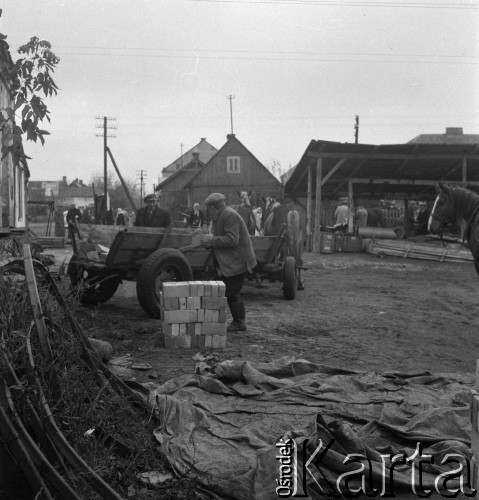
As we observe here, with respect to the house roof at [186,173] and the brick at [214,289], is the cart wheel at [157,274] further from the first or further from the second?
the house roof at [186,173]

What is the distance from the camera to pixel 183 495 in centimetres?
314

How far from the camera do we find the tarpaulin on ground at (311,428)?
3289mm

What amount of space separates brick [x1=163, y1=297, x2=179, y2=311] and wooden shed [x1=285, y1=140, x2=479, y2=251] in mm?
13872

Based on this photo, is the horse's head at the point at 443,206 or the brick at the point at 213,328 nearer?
the brick at the point at 213,328

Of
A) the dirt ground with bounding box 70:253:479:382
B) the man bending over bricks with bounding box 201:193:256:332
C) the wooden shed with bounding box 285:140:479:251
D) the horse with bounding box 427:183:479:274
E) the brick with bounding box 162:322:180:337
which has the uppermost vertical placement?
the wooden shed with bounding box 285:140:479:251

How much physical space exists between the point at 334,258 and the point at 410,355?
12.6 meters

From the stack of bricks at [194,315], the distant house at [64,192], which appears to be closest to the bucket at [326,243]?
the stack of bricks at [194,315]

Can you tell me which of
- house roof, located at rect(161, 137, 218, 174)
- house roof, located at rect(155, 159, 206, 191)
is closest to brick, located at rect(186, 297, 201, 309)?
house roof, located at rect(155, 159, 206, 191)

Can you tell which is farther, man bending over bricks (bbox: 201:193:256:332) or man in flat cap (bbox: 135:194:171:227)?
man in flat cap (bbox: 135:194:171:227)

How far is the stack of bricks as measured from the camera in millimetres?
6504

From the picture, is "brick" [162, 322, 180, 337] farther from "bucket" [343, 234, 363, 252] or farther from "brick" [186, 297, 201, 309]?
"bucket" [343, 234, 363, 252]

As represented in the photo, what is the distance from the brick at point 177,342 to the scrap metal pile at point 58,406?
2243 mm

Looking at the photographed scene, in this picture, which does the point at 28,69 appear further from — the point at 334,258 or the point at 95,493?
the point at 334,258

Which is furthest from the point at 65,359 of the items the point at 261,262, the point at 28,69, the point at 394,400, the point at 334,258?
the point at 334,258
